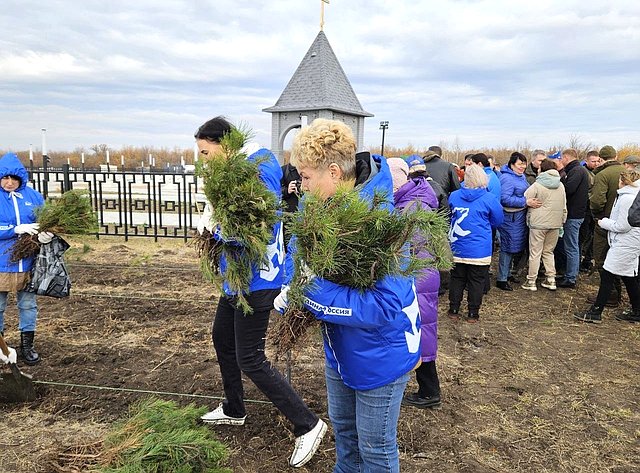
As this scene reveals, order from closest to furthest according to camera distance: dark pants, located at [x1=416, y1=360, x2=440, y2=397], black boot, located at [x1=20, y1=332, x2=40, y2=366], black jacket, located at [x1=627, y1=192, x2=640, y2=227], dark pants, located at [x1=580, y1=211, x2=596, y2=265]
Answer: dark pants, located at [x1=416, y1=360, x2=440, y2=397] < black boot, located at [x1=20, y1=332, x2=40, y2=366] < black jacket, located at [x1=627, y1=192, x2=640, y2=227] < dark pants, located at [x1=580, y1=211, x2=596, y2=265]

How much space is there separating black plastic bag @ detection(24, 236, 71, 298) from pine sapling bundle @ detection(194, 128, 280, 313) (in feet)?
7.06

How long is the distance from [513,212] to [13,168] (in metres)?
5.81

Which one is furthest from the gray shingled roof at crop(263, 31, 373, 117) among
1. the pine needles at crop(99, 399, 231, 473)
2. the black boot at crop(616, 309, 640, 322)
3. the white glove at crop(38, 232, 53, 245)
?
the pine needles at crop(99, 399, 231, 473)

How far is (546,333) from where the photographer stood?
5.15 m

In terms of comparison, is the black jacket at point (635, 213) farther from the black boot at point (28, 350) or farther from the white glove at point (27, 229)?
the black boot at point (28, 350)

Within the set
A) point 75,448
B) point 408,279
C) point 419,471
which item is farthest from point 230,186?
point 419,471

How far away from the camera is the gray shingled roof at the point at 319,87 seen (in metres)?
10.4

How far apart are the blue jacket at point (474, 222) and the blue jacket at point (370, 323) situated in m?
3.53

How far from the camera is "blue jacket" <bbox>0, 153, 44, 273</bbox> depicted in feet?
12.8

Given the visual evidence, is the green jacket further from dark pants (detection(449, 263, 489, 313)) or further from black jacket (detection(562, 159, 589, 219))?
dark pants (detection(449, 263, 489, 313))

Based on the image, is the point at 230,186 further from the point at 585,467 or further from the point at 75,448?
the point at 585,467

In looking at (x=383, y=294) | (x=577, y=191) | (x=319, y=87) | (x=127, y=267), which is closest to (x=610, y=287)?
(x=577, y=191)

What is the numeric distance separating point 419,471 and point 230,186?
1836 millimetres

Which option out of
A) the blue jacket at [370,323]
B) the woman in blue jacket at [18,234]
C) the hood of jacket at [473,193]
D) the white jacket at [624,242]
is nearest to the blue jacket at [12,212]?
the woman in blue jacket at [18,234]
